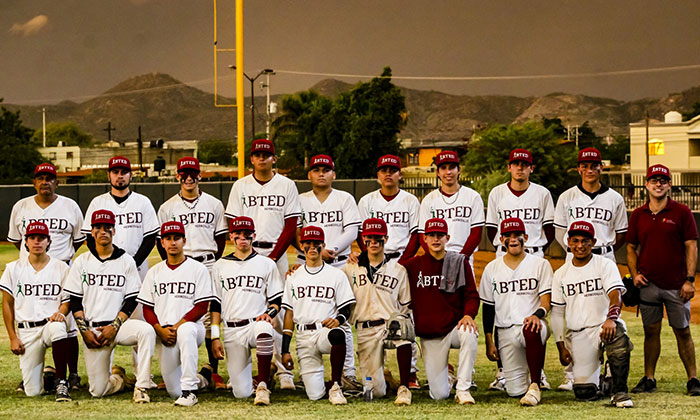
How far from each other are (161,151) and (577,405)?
99.5 meters

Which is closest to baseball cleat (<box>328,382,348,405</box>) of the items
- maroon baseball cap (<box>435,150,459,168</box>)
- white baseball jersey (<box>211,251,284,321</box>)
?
white baseball jersey (<box>211,251,284,321</box>)

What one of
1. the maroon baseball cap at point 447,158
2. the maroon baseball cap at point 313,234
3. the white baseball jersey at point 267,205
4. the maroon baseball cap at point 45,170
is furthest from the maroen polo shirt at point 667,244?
the maroon baseball cap at point 45,170

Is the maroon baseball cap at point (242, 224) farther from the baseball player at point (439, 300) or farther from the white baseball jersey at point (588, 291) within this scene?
the white baseball jersey at point (588, 291)

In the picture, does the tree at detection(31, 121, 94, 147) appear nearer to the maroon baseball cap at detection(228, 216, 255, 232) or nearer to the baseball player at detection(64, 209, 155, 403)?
the baseball player at detection(64, 209, 155, 403)

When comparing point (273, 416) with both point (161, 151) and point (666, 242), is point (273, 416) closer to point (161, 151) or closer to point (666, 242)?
point (666, 242)

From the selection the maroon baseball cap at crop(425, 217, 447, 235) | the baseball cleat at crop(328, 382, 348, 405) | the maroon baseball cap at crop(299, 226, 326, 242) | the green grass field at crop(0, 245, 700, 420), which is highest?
the maroon baseball cap at crop(425, 217, 447, 235)

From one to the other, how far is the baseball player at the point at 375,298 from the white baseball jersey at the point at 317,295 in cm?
14

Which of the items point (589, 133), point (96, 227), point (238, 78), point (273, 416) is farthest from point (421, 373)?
point (589, 133)

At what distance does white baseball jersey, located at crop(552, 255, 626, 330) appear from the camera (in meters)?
6.78

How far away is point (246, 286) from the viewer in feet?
23.5

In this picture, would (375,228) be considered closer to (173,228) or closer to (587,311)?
(173,228)

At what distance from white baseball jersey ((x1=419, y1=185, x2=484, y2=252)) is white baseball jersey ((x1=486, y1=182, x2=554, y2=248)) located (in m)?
0.16

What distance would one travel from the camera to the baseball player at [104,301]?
7.04 meters

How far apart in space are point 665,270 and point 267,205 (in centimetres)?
357
